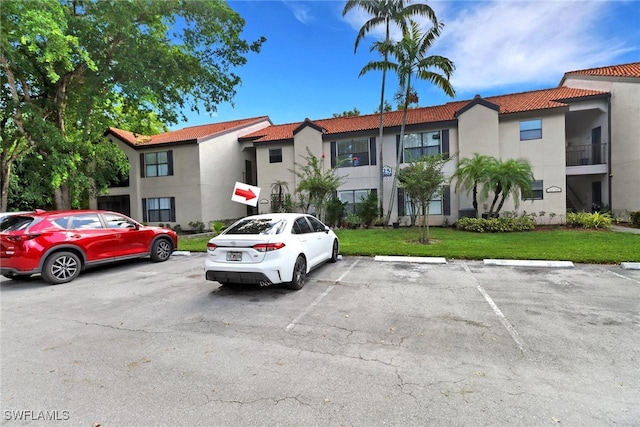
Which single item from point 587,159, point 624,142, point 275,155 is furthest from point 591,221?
point 275,155

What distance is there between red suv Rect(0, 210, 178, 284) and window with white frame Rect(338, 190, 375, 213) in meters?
12.0

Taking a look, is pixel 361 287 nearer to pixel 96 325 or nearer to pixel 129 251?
pixel 96 325

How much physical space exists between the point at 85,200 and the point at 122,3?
565 inches

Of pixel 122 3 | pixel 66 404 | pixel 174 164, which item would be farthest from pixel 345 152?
pixel 66 404

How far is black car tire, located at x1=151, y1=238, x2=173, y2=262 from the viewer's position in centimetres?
970

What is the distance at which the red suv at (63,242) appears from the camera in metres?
6.92

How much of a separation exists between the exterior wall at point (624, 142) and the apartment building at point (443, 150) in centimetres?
5

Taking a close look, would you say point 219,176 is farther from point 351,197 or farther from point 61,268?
point 61,268

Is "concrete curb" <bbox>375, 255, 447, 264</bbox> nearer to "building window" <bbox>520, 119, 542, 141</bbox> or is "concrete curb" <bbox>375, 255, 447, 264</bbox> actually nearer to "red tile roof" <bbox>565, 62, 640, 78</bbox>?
"building window" <bbox>520, 119, 542, 141</bbox>

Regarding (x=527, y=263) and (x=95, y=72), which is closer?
(x=527, y=263)

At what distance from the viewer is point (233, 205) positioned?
71.5 feet

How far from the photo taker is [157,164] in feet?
65.4

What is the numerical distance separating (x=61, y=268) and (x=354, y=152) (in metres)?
14.9

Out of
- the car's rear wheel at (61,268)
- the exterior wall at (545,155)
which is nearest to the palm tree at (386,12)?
the exterior wall at (545,155)
